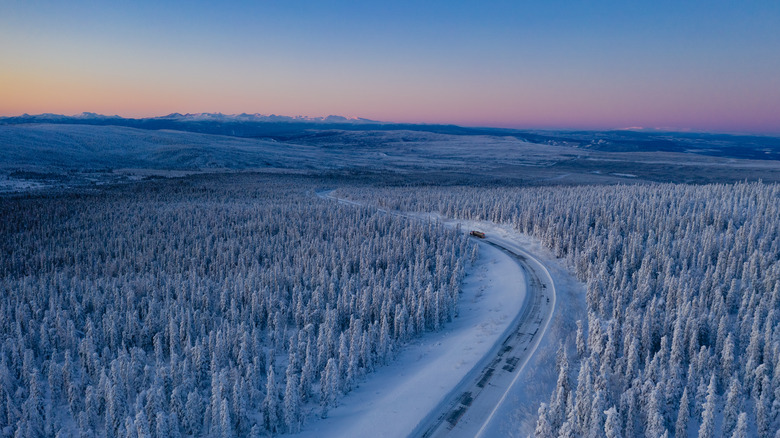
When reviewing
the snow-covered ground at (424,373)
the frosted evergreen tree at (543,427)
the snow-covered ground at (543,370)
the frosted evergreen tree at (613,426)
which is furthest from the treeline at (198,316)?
the frosted evergreen tree at (613,426)

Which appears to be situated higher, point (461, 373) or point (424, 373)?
point (461, 373)

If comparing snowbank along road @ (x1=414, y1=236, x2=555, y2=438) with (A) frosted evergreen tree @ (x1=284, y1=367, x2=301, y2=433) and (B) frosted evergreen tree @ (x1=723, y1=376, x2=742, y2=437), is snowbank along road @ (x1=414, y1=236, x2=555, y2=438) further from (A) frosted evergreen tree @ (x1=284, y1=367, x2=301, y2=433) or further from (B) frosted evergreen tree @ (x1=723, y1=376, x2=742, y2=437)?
(B) frosted evergreen tree @ (x1=723, y1=376, x2=742, y2=437)

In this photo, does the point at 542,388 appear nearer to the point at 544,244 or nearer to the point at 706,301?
the point at 706,301

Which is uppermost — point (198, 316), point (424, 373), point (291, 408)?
point (198, 316)

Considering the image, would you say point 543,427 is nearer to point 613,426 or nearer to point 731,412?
point 613,426

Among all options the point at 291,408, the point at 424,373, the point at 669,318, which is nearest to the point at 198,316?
the point at 291,408

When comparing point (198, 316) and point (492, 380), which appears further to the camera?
point (198, 316)

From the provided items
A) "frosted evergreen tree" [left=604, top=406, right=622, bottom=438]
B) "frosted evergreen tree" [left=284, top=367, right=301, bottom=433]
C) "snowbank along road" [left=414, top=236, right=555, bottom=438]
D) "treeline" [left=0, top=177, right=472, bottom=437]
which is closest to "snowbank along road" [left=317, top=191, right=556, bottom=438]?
"snowbank along road" [left=414, top=236, right=555, bottom=438]

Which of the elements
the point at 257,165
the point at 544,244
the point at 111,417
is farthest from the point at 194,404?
the point at 257,165
